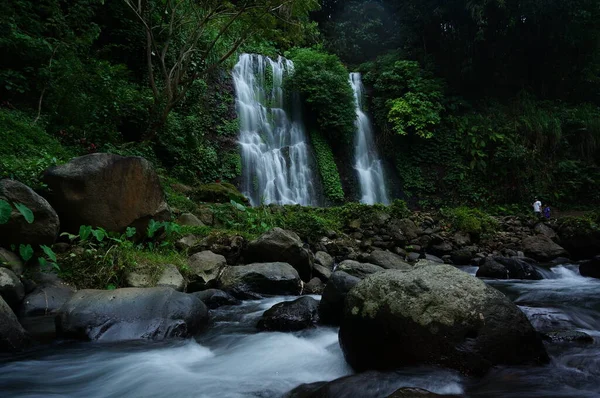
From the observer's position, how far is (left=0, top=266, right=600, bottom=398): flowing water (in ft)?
10.7

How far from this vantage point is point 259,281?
6551 millimetres

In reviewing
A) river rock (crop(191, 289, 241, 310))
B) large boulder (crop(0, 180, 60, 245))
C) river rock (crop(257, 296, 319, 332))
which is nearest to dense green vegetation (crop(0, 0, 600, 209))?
large boulder (crop(0, 180, 60, 245))

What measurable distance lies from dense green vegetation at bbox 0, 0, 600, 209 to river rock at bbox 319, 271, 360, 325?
607 cm

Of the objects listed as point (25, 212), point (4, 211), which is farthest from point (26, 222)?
point (4, 211)

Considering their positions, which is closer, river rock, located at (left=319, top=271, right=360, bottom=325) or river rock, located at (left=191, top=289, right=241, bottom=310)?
river rock, located at (left=319, top=271, right=360, bottom=325)

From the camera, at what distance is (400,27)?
82.6 feet

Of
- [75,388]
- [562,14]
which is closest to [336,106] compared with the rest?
[562,14]

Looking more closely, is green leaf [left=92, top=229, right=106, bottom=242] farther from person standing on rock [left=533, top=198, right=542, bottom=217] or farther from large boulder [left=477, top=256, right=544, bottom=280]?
person standing on rock [left=533, top=198, right=542, bottom=217]

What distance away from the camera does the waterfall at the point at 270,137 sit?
53.1 feet

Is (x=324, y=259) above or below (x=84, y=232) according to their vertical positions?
below

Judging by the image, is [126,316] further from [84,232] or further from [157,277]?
[84,232]

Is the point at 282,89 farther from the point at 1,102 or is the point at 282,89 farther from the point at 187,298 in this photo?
the point at 187,298

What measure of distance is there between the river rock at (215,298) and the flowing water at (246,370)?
Answer: 802 millimetres

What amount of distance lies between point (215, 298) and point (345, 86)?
15791 mm
